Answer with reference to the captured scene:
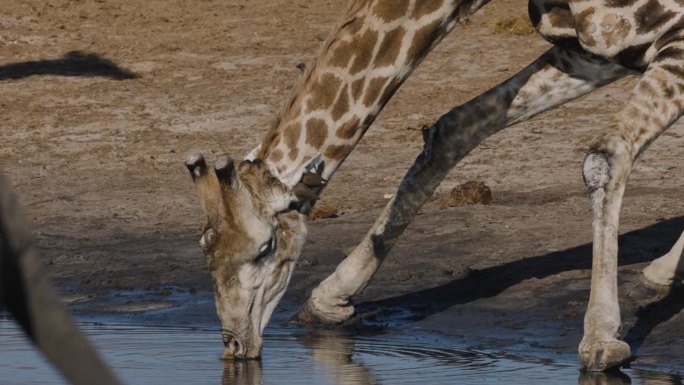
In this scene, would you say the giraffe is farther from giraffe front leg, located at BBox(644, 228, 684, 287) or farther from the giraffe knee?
giraffe front leg, located at BBox(644, 228, 684, 287)

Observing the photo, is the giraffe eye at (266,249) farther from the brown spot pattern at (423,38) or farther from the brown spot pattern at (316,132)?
the brown spot pattern at (423,38)

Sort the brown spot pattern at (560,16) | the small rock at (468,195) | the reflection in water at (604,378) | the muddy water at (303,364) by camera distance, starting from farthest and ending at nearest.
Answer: the small rock at (468,195) → the brown spot pattern at (560,16) → the muddy water at (303,364) → the reflection in water at (604,378)

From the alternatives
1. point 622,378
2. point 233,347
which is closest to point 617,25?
point 622,378

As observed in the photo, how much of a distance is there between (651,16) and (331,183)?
450 centimetres

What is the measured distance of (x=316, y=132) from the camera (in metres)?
5.72

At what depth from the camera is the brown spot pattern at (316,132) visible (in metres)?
5.71

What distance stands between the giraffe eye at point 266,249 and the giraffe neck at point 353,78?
233mm

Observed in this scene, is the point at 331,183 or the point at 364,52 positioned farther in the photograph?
the point at 331,183

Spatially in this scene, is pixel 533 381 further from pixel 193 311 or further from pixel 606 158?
pixel 193 311

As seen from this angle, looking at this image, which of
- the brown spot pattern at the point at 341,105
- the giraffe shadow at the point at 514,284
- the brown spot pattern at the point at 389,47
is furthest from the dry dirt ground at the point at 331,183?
the brown spot pattern at the point at 389,47

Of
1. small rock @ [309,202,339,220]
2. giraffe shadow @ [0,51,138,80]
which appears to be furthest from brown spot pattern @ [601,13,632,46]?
giraffe shadow @ [0,51,138,80]

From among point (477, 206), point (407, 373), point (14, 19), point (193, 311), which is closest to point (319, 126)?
point (407, 373)

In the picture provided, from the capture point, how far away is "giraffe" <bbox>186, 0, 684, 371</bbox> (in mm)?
5555

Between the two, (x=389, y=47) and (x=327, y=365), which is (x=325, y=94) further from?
(x=327, y=365)
